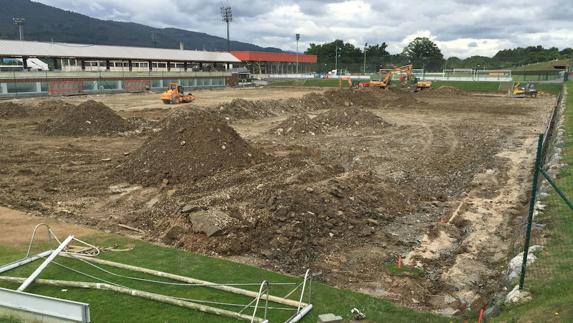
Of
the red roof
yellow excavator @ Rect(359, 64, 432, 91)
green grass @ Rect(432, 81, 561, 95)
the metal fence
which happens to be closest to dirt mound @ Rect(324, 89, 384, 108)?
yellow excavator @ Rect(359, 64, 432, 91)

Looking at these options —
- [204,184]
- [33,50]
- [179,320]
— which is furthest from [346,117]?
[33,50]

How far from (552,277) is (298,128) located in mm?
20169

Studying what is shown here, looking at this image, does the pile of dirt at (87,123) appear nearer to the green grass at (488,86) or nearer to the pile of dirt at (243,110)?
the pile of dirt at (243,110)

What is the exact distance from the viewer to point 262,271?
28.3 ft

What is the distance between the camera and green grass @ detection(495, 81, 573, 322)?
5949 mm

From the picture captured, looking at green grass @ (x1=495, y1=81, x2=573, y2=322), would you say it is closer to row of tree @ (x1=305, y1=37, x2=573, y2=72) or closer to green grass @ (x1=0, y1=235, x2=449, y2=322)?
green grass @ (x1=0, y1=235, x2=449, y2=322)

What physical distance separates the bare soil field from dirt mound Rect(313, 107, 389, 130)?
97cm

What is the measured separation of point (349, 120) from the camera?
1156 inches

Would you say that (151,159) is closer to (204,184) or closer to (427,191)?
(204,184)

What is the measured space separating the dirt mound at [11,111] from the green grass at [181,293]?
25.6m

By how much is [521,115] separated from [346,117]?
52.6 feet

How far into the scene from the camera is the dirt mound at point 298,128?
26453 mm

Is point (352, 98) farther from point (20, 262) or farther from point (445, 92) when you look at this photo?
point (20, 262)

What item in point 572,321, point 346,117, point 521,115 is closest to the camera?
point 572,321
